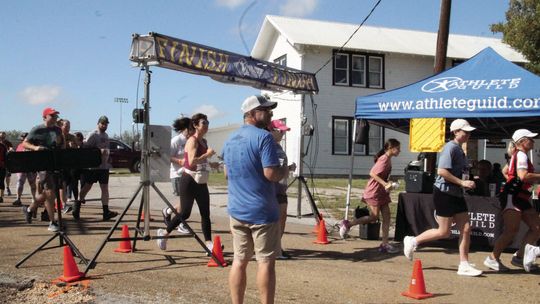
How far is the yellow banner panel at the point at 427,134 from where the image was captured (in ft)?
29.7

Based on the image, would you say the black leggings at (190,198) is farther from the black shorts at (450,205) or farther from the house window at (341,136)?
the house window at (341,136)

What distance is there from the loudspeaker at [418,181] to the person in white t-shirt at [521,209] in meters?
2.08

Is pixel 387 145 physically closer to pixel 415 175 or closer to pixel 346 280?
pixel 415 175

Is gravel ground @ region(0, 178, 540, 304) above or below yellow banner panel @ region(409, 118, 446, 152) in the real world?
below

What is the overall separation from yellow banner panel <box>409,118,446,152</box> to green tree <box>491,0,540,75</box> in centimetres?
1649

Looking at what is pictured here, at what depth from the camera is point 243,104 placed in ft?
14.9

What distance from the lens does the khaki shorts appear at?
14.0 ft

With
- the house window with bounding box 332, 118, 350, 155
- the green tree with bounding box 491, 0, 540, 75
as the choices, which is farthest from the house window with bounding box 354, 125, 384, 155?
the green tree with bounding box 491, 0, 540, 75

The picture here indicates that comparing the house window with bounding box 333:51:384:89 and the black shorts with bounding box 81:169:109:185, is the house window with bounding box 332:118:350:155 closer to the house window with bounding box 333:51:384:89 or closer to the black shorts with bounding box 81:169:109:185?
the house window with bounding box 333:51:384:89

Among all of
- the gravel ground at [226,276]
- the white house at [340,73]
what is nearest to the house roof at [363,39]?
the white house at [340,73]

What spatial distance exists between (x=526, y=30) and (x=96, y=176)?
→ 20.0m

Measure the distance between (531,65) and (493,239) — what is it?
1772 centimetres

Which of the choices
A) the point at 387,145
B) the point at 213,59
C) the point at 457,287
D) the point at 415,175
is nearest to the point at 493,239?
the point at 415,175

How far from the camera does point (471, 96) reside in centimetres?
878
